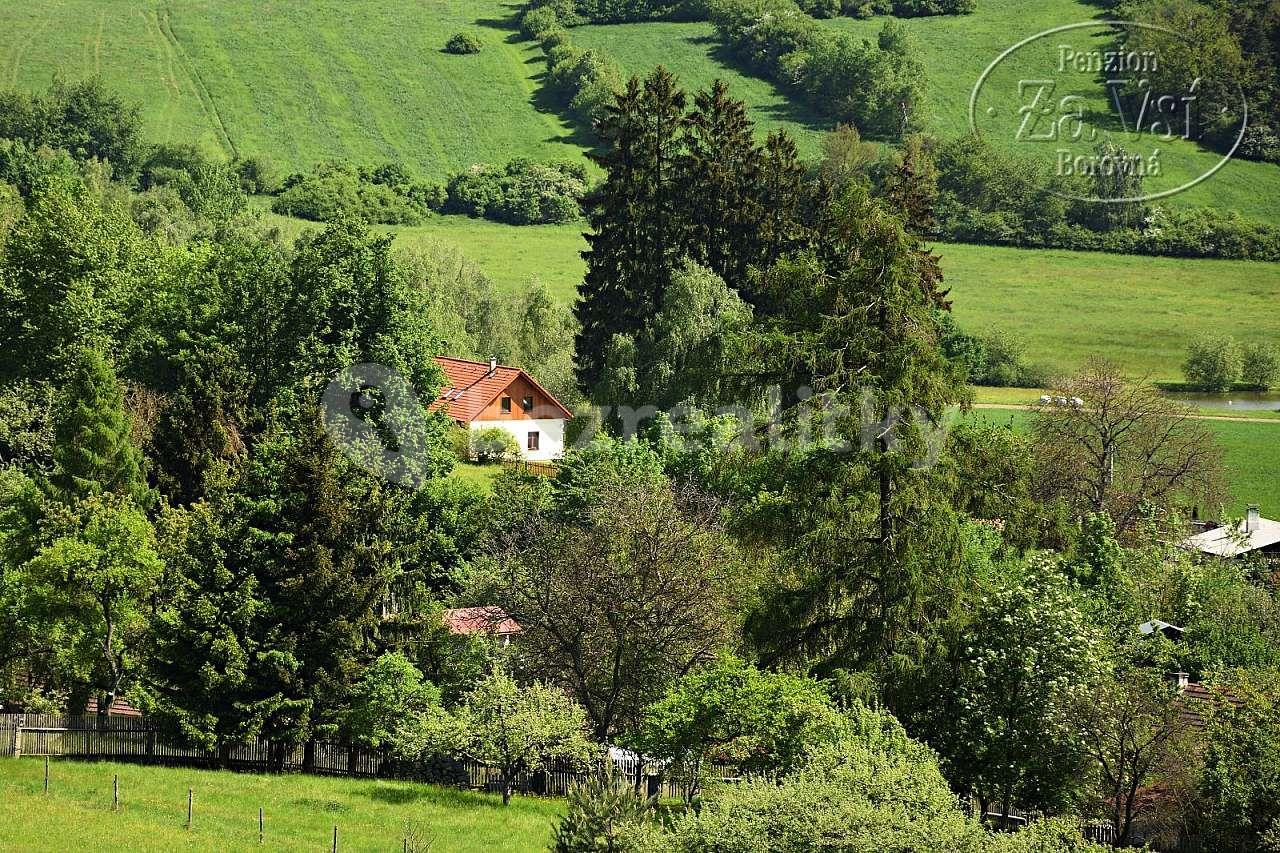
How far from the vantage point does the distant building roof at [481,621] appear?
1854 inches

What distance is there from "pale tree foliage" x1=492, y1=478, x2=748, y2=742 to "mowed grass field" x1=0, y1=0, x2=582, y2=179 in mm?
117727

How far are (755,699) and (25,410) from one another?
→ 132ft

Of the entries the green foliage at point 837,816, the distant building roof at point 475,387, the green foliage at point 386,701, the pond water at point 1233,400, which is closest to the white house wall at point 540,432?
the distant building roof at point 475,387

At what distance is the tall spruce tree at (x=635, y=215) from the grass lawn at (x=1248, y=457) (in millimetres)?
18787

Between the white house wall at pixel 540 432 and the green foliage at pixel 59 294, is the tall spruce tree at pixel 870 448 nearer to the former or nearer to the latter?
the green foliage at pixel 59 294

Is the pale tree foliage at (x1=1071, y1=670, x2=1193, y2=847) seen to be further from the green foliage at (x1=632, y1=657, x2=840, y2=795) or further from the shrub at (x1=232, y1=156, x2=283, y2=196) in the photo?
the shrub at (x1=232, y1=156, x2=283, y2=196)

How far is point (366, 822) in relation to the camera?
3744 cm

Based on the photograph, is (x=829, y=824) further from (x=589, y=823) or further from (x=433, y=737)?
(x=433, y=737)

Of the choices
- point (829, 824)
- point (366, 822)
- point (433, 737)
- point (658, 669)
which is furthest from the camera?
point (658, 669)

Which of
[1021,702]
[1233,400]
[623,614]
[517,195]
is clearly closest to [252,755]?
[623,614]

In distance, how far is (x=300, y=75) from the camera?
175 meters

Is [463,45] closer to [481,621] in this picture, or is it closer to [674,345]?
[674,345]

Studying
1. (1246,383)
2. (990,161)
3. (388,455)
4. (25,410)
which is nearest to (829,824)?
(388,455)

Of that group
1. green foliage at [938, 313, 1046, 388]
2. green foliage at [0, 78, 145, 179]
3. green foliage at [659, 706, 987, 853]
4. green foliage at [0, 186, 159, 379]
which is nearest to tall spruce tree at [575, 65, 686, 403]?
green foliage at [0, 186, 159, 379]
